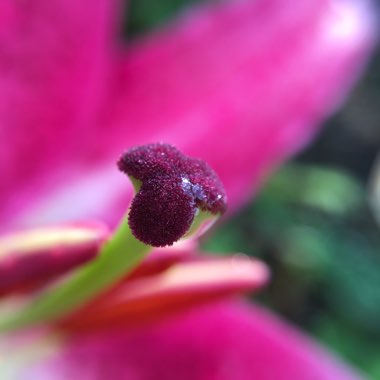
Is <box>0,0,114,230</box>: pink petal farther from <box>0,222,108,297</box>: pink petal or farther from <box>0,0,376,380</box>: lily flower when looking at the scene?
<box>0,222,108,297</box>: pink petal

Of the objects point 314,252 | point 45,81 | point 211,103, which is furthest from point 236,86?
point 314,252

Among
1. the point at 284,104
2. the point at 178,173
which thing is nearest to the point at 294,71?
the point at 284,104

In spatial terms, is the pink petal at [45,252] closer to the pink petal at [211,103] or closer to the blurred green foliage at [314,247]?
the pink petal at [211,103]

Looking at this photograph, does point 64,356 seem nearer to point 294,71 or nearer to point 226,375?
point 226,375

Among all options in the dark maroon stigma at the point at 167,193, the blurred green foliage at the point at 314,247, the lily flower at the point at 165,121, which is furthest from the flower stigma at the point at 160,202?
the blurred green foliage at the point at 314,247

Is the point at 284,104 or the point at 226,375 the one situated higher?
the point at 284,104

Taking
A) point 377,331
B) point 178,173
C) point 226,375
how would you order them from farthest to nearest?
point 377,331 → point 226,375 → point 178,173

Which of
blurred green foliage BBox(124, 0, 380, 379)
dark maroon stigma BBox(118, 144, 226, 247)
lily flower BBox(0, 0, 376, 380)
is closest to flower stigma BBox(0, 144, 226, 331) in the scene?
dark maroon stigma BBox(118, 144, 226, 247)
